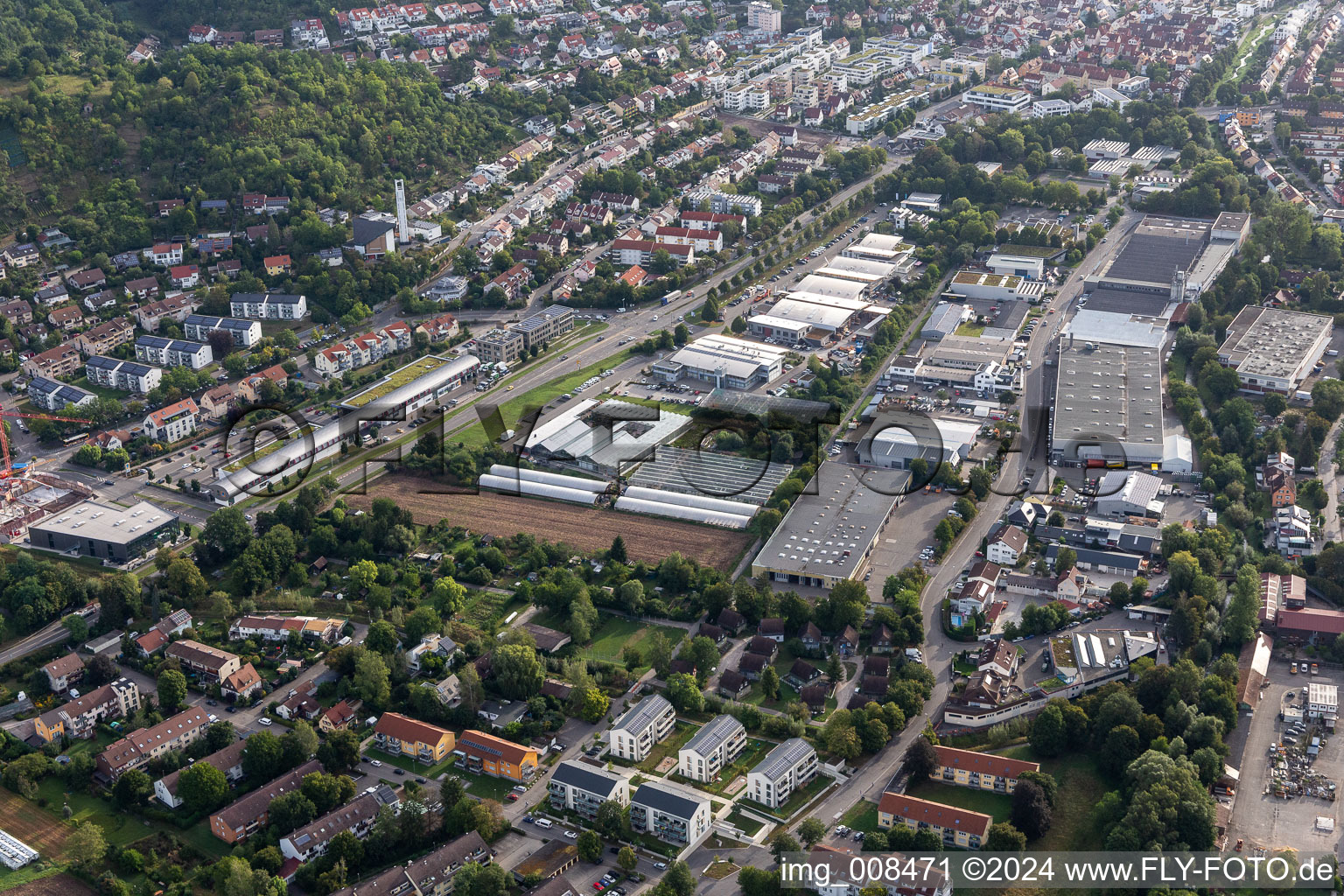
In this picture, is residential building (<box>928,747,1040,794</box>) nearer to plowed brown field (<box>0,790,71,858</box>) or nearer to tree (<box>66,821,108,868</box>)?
tree (<box>66,821,108,868</box>)

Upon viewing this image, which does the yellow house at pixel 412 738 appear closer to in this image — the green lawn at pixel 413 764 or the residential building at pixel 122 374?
the green lawn at pixel 413 764

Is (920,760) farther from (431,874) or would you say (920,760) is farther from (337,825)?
(337,825)

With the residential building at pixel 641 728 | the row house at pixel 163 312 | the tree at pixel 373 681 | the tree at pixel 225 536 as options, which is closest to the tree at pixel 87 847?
the tree at pixel 373 681

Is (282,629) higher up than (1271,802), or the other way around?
(282,629)

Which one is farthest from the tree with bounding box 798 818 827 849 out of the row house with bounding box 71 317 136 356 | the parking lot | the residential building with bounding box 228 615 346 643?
the row house with bounding box 71 317 136 356

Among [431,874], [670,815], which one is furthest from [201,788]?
[670,815]

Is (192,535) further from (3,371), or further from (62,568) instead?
(3,371)

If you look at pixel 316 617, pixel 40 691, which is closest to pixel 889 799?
pixel 316 617
